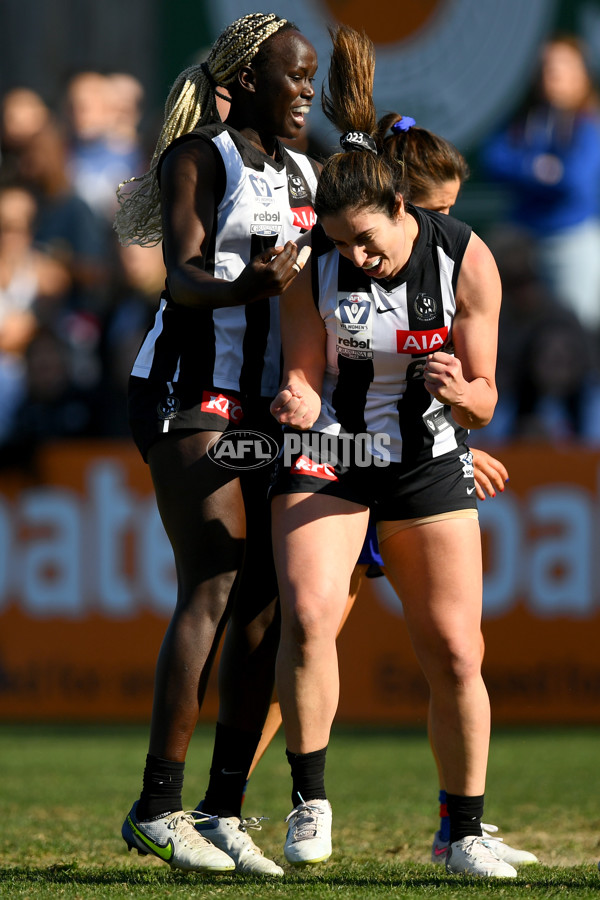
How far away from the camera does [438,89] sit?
1115 cm

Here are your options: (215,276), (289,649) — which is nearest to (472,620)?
(289,649)

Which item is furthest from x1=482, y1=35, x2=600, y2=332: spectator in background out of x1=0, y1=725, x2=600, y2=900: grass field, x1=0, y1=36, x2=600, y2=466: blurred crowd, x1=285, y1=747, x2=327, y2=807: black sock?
x1=285, y1=747, x2=327, y2=807: black sock

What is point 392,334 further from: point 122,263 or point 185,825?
point 122,263

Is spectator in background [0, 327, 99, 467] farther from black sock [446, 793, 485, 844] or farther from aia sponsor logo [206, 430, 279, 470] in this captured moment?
black sock [446, 793, 485, 844]

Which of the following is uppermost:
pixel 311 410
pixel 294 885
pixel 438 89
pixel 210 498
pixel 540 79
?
pixel 438 89

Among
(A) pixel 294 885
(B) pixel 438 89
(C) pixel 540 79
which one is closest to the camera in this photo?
(A) pixel 294 885

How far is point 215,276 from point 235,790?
1.63 metres

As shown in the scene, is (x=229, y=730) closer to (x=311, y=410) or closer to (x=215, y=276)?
(x=311, y=410)

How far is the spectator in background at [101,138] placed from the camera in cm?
1052

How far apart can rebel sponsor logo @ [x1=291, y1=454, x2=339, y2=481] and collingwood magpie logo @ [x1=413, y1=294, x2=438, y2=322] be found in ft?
1.73

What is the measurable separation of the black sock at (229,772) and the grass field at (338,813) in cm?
27

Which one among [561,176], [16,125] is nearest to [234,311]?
[561,176]

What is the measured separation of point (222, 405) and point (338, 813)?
2253 mm

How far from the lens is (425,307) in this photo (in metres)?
3.81
